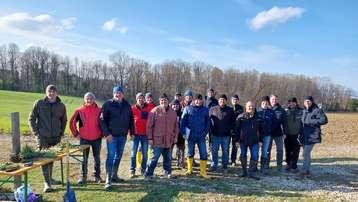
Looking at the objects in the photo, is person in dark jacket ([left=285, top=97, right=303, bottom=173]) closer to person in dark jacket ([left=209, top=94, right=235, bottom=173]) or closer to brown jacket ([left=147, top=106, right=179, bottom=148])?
person in dark jacket ([left=209, top=94, right=235, bottom=173])

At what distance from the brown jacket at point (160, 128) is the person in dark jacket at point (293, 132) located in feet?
12.5

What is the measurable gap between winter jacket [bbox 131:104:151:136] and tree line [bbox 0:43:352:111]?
208 ft

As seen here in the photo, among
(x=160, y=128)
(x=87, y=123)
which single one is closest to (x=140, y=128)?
(x=160, y=128)

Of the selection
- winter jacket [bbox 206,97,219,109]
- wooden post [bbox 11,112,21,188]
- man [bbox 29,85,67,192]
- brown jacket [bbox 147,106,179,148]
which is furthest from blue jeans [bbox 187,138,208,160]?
wooden post [bbox 11,112,21,188]

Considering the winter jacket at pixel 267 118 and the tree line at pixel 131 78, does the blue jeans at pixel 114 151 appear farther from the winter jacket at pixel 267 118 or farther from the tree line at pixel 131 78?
the tree line at pixel 131 78

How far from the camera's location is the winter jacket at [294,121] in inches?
382

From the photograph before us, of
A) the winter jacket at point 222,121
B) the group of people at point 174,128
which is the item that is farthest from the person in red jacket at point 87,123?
the winter jacket at point 222,121

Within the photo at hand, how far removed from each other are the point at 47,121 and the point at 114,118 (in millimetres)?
1461

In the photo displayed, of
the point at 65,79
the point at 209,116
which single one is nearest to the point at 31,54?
the point at 65,79

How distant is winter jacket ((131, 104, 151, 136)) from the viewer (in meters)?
8.65

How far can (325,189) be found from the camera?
815 cm

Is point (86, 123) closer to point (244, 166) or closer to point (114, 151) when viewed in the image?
point (114, 151)

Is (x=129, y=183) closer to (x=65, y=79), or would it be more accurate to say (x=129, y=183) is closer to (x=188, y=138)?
(x=188, y=138)

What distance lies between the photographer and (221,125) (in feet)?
29.9
